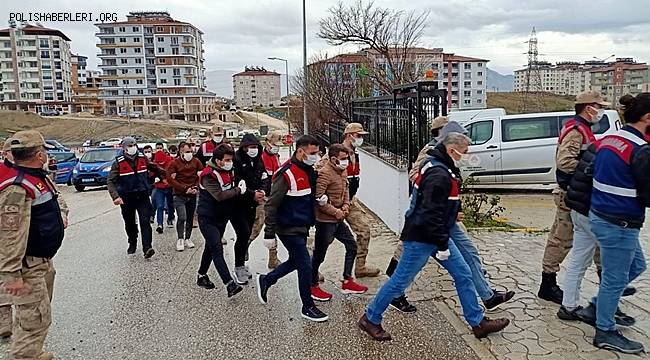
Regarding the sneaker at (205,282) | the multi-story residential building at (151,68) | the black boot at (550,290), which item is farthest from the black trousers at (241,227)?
the multi-story residential building at (151,68)

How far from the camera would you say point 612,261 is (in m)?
3.90

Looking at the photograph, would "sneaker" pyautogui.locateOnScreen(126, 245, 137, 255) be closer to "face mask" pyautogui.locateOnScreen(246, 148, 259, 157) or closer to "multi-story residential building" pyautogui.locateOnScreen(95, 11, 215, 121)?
"face mask" pyautogui.locateOnScreen(246, 148, 259, 157)

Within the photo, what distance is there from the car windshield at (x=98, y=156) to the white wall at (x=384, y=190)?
11.5 metres

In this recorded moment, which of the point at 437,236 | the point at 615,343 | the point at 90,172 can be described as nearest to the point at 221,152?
the point at 437,236

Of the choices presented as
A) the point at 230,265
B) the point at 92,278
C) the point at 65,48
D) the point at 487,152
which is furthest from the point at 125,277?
the point at 65,48

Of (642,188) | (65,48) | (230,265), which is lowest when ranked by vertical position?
(230,265)

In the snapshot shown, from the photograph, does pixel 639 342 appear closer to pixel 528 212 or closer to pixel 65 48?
pixel 528 212

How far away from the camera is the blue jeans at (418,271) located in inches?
165

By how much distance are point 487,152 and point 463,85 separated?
8058 cm

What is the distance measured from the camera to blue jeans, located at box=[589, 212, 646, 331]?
3836 millimetres

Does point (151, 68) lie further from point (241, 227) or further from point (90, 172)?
point (241, 227)

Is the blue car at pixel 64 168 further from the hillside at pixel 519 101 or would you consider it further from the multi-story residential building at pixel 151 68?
the multi-story residential building at pixel 151 68

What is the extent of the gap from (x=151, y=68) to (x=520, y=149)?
9821 cm

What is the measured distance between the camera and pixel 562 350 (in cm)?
409
